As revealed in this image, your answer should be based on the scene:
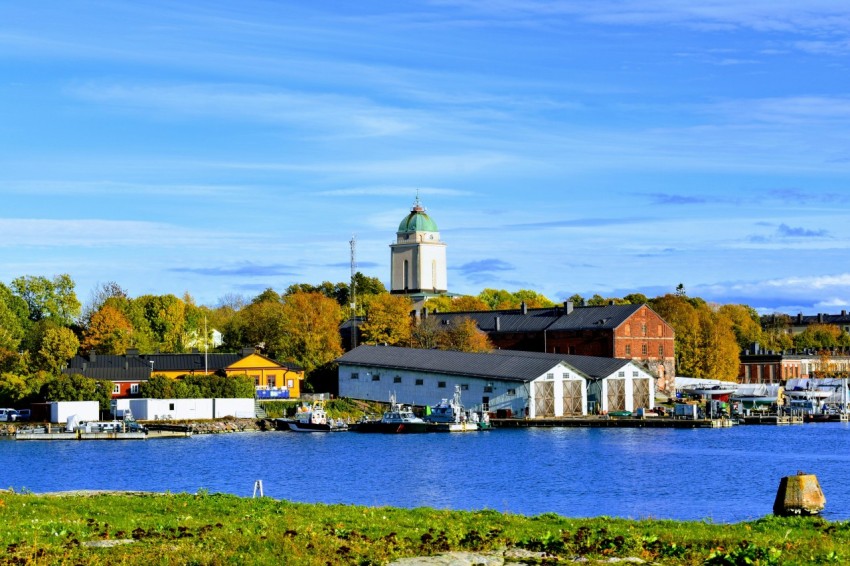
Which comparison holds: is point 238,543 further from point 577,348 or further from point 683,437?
point 577,348

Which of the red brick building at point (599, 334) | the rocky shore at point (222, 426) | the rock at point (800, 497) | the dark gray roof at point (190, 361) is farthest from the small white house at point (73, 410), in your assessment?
the rock at point (800, 497)

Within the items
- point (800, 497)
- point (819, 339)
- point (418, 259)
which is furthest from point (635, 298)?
point (800, 497)

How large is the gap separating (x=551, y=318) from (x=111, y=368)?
42.0 metres

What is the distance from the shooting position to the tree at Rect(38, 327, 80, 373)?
89.7 metres

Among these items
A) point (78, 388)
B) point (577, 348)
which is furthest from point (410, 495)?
point (577, 348)

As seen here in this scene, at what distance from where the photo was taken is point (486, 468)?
178 feet

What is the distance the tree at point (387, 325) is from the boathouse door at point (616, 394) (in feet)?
78.5

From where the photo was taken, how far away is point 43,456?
2484 inches

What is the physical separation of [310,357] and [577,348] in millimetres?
23339

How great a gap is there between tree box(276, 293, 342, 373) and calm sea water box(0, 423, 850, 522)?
2213cm

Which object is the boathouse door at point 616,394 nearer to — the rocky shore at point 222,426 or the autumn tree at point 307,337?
the autumn tree at point 307,337

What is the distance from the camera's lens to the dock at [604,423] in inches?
3381

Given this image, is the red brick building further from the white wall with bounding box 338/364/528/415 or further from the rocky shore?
the rocky shore

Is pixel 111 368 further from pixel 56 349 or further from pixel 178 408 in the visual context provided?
pixel 178 408
